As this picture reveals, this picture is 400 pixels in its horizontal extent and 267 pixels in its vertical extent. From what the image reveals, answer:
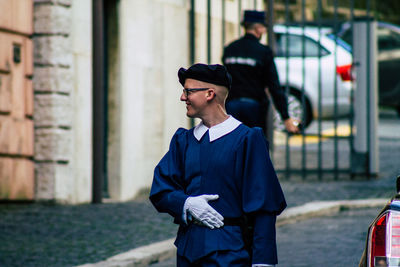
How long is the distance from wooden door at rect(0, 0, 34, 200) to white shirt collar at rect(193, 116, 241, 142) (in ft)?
20.1

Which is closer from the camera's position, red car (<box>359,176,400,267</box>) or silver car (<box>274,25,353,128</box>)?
red car (<box>359,176,400,267</box>)

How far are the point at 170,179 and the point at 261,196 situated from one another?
41cm

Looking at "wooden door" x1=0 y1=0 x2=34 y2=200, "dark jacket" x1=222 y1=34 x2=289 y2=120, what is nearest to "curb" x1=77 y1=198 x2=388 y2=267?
"dark jacket" x1=222 y1=34 x2=289 y2=120

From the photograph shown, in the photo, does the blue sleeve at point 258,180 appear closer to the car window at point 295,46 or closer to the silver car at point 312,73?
the car window at point 295,46

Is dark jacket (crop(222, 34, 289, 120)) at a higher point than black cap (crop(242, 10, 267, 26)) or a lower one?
lower

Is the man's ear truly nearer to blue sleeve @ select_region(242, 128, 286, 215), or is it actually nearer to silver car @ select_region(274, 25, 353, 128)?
blue sleeve @ select_region(242, 128, 286, 215)

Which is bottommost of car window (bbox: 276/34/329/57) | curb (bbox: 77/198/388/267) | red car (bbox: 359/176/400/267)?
curb (bbox: 77/198/388/267)

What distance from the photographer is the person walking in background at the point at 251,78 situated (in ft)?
29.6

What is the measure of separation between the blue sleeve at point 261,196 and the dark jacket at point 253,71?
4870 millimetres

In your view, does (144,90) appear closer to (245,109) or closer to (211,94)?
(245,109)

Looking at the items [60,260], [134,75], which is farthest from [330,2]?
[60,260]

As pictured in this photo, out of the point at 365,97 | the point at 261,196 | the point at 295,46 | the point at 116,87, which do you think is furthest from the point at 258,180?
the point at 295,46

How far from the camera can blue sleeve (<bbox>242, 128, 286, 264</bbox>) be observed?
3.98 metres

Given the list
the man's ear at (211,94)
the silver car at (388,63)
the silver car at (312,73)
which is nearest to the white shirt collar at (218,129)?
the man's ear at (211,94)
